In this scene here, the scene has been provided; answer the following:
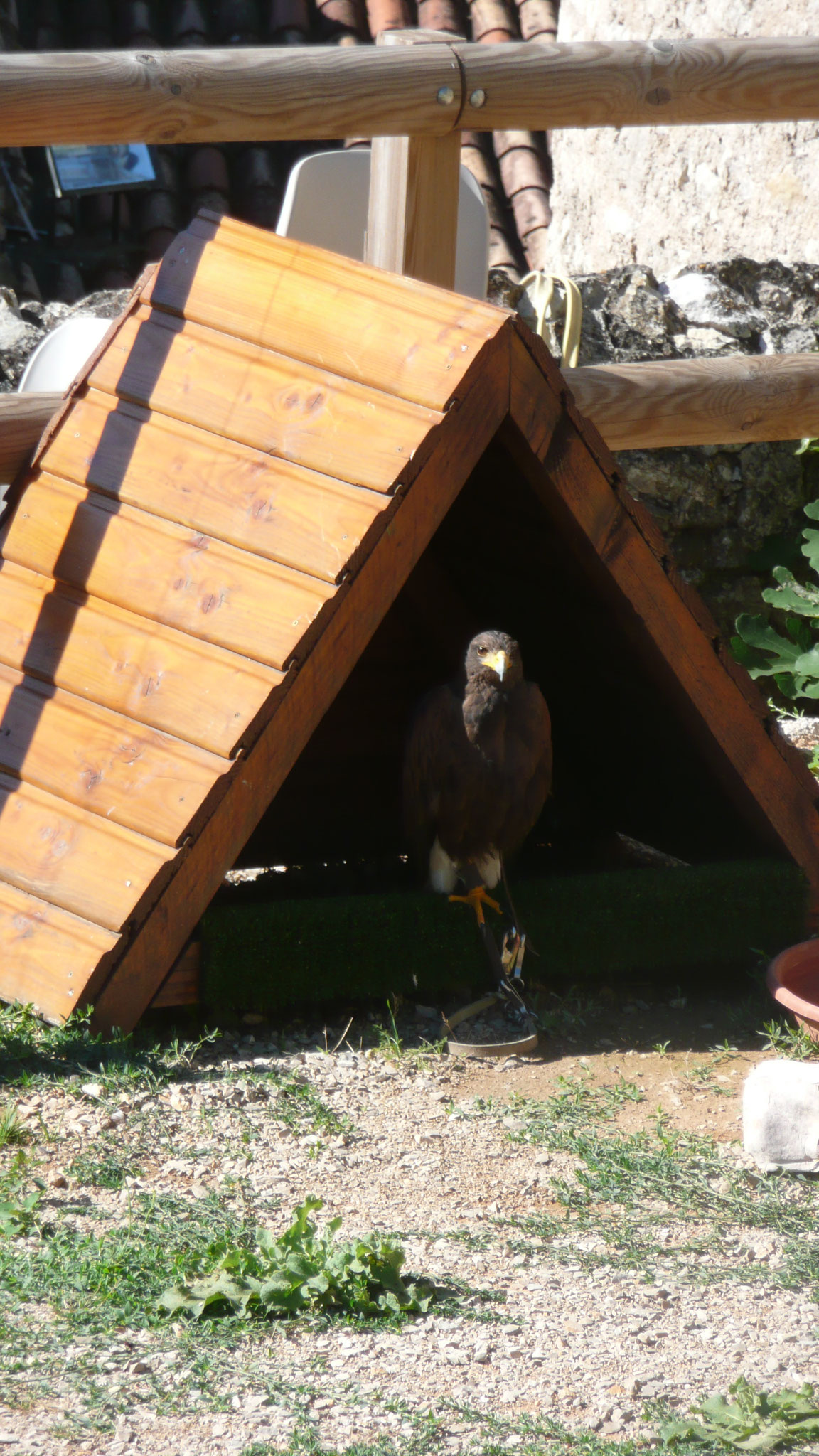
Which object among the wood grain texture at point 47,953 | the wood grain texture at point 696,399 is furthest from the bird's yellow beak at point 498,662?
the wood grain texture at point 47,953

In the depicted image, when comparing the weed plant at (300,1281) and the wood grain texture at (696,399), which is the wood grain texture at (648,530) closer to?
the wood grain texture at (696,399)

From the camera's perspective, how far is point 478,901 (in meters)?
3.22

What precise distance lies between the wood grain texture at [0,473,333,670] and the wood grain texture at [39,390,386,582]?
0.12ft

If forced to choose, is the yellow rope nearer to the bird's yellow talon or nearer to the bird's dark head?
the bird's dark head

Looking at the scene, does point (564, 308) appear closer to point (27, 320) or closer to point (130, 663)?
point (27, 320)

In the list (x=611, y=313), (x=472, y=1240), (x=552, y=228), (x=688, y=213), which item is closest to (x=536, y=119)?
(x=611, y=313)

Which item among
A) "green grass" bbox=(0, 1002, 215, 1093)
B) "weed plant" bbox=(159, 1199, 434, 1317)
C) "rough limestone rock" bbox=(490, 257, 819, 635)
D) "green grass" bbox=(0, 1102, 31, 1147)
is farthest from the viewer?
"rough limestone rock" bbox=(490, 257, 819, 635)

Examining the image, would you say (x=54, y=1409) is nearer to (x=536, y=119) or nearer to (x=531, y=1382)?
(x=531, y=1382)

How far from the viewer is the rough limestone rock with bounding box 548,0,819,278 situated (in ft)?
18.5

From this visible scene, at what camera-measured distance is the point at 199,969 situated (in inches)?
116

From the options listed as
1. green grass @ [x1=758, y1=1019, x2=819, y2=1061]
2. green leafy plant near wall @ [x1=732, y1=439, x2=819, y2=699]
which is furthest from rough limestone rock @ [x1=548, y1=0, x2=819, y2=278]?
green grass @ [x1=758, y1=1019, x2=819, y2=1061]

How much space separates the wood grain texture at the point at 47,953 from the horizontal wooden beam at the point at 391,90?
5.33 feet

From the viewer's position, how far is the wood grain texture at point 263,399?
9.37 ft

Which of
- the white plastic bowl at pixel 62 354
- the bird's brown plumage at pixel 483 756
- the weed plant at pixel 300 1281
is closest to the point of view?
the weed plant at pixel 300 1281
